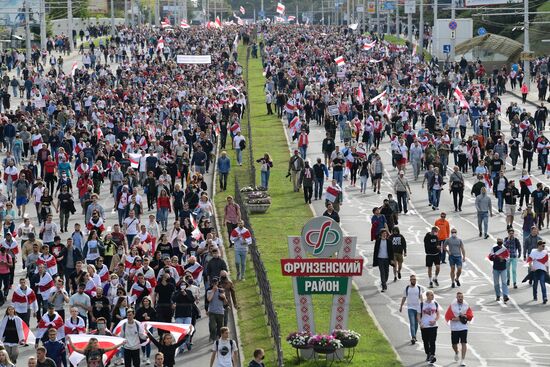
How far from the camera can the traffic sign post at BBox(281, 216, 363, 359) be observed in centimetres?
2731

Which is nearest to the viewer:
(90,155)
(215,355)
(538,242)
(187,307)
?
(215,355)

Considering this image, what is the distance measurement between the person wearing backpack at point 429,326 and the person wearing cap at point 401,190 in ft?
50.5

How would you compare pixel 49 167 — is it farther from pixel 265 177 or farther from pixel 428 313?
pixel 428 313

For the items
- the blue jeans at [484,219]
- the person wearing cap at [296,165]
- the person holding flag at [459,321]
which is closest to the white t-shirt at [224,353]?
the person holding flag at [459,321]

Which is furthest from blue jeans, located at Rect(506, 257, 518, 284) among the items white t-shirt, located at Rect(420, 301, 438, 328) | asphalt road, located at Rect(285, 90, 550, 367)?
white t-shirt, located at Rect(420, 301, 438, 328)

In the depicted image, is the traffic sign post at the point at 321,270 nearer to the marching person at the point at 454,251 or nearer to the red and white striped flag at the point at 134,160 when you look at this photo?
the marching person at the point at 454,251

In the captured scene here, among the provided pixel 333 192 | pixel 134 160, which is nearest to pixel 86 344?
pixel 333 192

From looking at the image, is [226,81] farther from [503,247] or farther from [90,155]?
[503,247]

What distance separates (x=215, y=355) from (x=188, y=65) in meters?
61.8

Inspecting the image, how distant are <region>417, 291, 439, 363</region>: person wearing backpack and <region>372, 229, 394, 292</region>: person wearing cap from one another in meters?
6.20

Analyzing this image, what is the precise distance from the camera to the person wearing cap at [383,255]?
33.6m

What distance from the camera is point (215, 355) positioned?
25.4 m

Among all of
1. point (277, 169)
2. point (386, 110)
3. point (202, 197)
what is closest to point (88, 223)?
point (202, 197)

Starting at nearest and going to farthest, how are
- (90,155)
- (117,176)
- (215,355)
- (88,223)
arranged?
(215,355) < (88,223) < (117,176) < (90,155)
